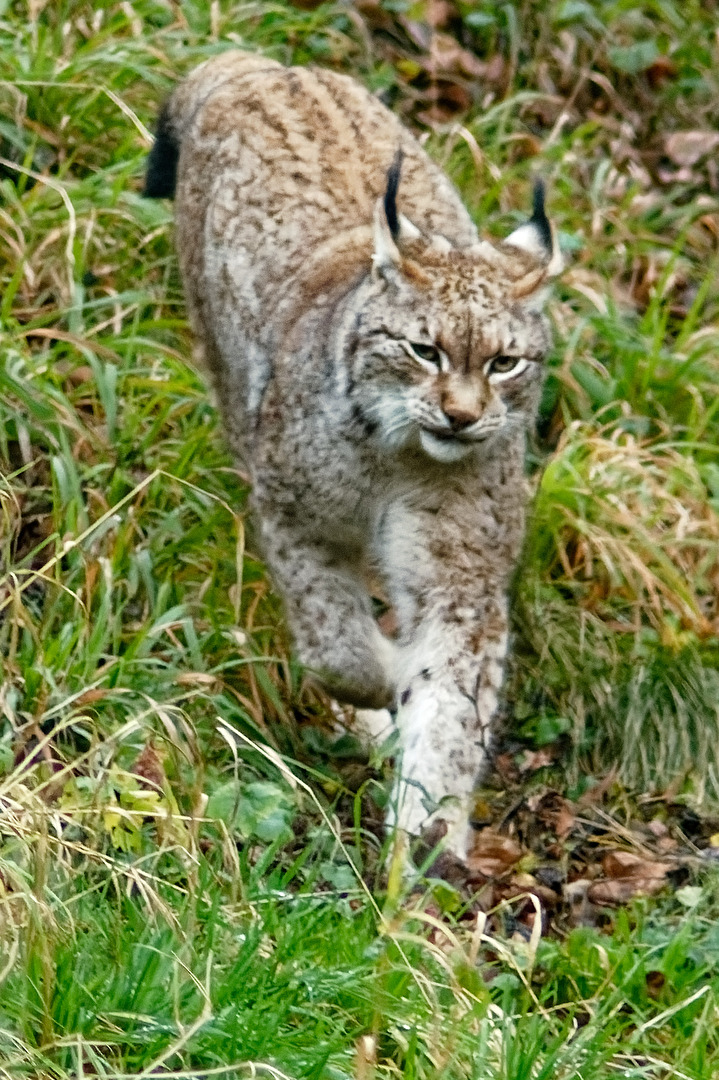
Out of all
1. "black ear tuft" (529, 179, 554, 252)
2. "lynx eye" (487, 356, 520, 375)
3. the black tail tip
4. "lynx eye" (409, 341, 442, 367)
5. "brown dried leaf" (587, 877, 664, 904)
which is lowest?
"brown dried leaf" (587, 877, 664, 904)

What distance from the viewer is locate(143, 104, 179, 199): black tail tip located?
7.29m

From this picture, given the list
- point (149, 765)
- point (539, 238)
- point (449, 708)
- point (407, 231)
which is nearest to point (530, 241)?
point (539, 238)

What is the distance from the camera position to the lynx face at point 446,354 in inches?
210

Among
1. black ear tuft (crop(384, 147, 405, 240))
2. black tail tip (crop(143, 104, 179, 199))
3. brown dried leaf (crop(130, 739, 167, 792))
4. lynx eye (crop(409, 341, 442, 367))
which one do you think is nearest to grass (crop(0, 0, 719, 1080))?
brown dried leaf (crop(130, 739, 167, 792))

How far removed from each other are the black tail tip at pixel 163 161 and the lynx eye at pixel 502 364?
223 cm

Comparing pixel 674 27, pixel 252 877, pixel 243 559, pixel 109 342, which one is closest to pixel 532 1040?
pixel 252 877

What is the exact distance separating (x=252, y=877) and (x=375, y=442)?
1.54 metres

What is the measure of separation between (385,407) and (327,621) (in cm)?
76

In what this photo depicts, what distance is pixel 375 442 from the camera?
5.62 m

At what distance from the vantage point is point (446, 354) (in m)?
5.33

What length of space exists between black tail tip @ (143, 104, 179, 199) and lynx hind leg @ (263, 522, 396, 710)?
1821mm

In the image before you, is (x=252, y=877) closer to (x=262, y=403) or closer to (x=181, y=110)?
(x=262, y=403)

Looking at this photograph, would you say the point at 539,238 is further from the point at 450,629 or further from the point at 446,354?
the point at 450,629

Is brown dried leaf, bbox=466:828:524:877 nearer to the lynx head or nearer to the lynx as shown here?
the lynx
